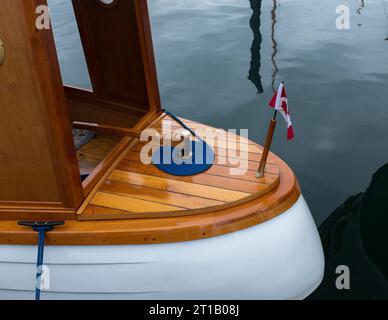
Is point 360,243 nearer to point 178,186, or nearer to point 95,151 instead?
point 178,186

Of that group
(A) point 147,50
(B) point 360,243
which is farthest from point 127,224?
(B) point 360,243

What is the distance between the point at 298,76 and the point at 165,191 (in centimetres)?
622

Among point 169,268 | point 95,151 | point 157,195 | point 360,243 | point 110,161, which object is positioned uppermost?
point 110,161

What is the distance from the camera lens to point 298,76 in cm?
894

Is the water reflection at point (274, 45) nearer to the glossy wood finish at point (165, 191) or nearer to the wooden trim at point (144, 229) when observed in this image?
the glossy wood finish at point (165, 191)

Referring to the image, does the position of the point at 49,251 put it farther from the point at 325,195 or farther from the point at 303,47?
the point at 303,47

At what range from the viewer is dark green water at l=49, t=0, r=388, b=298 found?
20.6ft

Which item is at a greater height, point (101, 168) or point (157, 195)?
point (101, 168)

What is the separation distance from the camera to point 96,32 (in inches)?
181

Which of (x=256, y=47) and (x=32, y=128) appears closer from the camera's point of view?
(x=32, y=128)

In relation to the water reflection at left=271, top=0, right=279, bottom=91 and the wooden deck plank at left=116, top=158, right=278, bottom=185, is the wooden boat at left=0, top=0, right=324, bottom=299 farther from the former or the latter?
the water reflection at left=271, top=0, right=279, bottom=91

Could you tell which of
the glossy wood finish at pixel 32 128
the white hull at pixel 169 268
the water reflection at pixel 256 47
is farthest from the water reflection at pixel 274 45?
the glossy wood finish at pixel 32 128

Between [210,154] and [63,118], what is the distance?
59.9 inches
